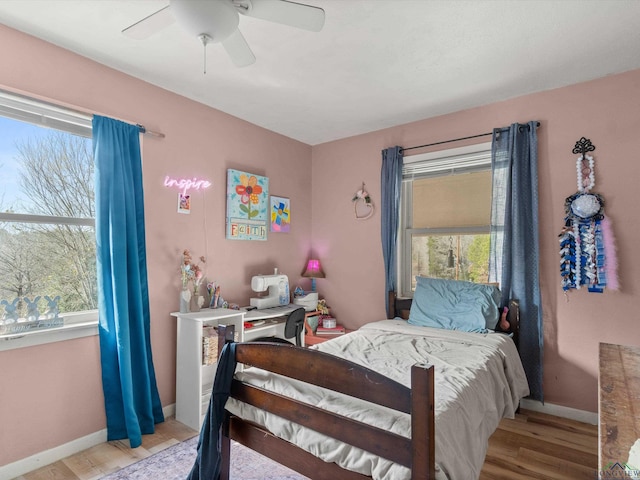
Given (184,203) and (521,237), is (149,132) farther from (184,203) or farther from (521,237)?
(521,237)

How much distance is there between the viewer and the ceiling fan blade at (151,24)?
5.08ft

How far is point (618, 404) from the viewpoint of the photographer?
48.2 inches

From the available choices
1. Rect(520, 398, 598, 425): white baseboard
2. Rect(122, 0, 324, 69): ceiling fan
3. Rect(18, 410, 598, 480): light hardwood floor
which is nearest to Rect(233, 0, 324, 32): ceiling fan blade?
Rect(122, 0, 324, 69): ceiling fan

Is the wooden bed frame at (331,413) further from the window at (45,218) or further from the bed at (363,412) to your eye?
the window at (45,218)

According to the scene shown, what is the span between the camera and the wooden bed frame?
1.20m

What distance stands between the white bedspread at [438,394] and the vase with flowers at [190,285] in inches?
→ 45.3

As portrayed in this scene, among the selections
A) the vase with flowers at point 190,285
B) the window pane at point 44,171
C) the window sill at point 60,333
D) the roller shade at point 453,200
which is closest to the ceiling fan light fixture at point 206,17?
the window pane at point 44,171

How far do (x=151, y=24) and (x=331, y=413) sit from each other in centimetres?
186

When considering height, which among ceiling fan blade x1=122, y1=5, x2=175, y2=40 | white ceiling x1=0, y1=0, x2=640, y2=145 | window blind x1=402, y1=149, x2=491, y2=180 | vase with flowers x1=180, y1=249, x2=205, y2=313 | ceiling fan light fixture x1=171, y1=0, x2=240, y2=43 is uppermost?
white ceiling x1=0, y1=0, x2=640, y2=145

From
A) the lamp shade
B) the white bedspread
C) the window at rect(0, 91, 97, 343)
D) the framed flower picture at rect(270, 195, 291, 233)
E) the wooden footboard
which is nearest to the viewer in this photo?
the wooden footboard

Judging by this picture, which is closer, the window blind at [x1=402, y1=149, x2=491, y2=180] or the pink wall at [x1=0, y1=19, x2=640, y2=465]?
the pink wall at [x1=0, y1=19, x2=640, y2=465]

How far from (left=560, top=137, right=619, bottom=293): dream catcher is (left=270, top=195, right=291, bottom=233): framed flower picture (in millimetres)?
2493

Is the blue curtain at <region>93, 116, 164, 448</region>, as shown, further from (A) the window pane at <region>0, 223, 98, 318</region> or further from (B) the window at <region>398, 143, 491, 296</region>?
(B) the window at <region>398, 143, 491, 296</region>

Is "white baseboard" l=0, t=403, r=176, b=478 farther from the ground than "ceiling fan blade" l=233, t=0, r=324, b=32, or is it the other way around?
"ceiling fan blade" l=233, t=0, r=324, b=32
